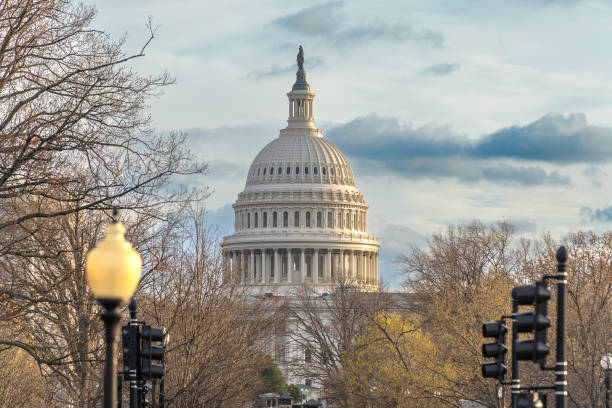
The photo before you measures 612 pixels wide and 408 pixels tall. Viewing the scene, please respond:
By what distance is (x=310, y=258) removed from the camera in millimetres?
191875

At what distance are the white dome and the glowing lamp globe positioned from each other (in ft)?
587

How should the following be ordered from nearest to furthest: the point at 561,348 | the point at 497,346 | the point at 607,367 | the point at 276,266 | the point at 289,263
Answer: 1. the point at 561,348
2. the point at 497,346
3. the point at 607,367
4. the point at 276,266
5. the point at 289,263

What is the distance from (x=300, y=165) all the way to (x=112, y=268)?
181 metres

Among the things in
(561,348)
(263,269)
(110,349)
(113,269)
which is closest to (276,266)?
(263,269)

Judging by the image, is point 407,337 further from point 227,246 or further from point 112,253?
point 227,246

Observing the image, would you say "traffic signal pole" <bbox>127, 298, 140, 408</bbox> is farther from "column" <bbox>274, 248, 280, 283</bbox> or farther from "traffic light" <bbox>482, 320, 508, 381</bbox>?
"column" <bbox>274, 248, 280, 283</bbox>

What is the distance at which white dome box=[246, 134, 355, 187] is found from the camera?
192 meters

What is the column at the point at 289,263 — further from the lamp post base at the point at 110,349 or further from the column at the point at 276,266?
the lamp post base at the point at 110,349

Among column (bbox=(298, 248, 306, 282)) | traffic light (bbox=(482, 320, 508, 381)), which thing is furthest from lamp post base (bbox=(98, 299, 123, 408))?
column (bbox=(298, 248, 306, 282))

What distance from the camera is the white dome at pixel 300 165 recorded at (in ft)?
632

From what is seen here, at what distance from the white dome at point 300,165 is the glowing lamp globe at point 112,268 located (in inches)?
7040

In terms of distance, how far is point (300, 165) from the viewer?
19388 cm

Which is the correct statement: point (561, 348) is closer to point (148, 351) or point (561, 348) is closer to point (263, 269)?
point (148, 351)

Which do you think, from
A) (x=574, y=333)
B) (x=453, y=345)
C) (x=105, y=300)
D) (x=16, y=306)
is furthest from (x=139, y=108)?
(x=453, y=345)
